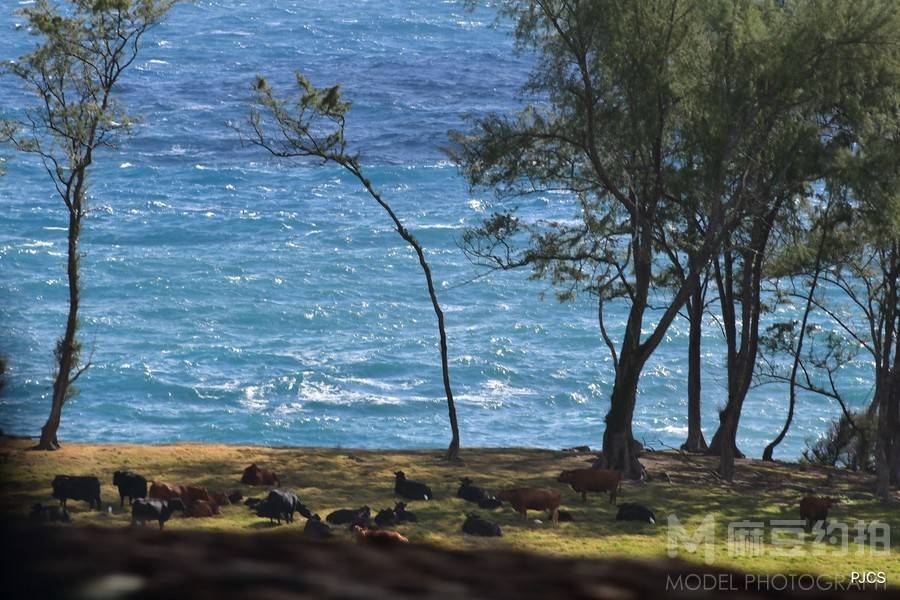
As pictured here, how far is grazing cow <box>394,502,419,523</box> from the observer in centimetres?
2012

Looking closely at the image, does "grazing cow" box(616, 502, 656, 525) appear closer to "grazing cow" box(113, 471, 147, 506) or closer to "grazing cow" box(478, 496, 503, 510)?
"grazing cow" box(478, 496, 503, 510)

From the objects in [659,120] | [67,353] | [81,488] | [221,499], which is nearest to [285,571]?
[81,488]

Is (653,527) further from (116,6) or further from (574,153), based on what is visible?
(116,6)

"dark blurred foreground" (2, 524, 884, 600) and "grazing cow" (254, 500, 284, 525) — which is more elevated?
"dark blurred foreground" (2, 524, 884, 600)

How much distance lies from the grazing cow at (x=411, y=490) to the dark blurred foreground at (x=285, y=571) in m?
18.7

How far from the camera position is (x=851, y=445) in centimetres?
3672

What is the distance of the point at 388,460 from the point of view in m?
27.6

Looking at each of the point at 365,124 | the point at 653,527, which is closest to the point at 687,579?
the point at 653,527

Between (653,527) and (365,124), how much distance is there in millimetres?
61190

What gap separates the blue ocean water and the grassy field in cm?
756

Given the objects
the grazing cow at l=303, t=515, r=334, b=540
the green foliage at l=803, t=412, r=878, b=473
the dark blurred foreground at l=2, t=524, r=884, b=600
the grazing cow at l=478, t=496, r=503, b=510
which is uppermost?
the dark blurred foreground at l=2, t=524, r=884, b=600

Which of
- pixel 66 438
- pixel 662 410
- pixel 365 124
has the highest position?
pixel 365 124

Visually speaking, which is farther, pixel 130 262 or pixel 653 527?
pixel 130 262

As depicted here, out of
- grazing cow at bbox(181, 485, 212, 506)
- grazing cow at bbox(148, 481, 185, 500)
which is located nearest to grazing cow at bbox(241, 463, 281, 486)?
grazing cow at bbox(181, 485, 212, 506)
